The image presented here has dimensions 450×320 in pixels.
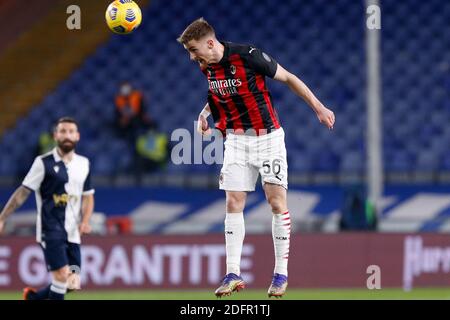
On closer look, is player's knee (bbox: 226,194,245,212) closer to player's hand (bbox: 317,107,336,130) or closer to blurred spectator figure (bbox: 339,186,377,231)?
player's hand (bbox: 317,107,336,130)

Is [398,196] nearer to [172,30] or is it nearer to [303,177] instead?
[303,177]

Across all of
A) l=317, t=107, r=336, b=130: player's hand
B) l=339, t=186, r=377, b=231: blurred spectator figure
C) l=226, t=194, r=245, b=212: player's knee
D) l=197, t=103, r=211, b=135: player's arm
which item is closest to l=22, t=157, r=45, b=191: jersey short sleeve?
l=197, t=103, r=211, b=135: player's arm

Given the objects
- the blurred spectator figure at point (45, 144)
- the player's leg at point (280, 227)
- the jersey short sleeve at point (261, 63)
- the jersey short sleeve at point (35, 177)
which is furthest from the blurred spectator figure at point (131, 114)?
the jersey short sleeve at point (261, 63)

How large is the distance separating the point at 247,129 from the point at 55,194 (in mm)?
2869

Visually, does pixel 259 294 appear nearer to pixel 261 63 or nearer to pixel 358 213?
pixel 358 213

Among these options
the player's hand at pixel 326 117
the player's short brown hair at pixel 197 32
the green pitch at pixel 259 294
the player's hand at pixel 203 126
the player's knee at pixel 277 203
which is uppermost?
the player's short brown hair at pixel 197 32

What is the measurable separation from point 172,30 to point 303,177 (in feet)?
14.3

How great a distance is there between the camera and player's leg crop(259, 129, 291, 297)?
8688mm

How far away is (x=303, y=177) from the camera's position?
18.8 meters

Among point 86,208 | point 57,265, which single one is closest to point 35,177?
point 86,208

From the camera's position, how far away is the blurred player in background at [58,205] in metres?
10.9

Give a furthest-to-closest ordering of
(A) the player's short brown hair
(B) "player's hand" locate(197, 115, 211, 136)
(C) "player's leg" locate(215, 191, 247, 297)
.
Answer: (B) "player's hand" locate(197, 115, 211, 136)
(C) "player's leg" locate(215, 191, 247, 297)
(A) the player's short brown hair

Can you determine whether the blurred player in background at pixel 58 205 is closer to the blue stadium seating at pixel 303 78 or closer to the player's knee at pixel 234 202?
the player's knee at pixel 234 202
